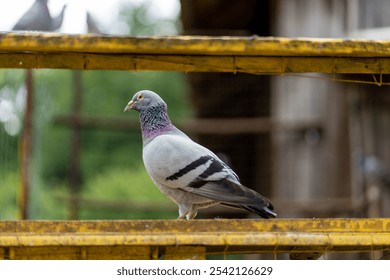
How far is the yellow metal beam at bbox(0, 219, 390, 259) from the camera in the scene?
2.95 meters

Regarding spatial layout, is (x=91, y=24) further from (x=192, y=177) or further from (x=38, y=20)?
(x=192, y=177)

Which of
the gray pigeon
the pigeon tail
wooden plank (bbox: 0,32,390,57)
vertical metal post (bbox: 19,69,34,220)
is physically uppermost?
vertical metal post (bbox: 19,69,34,220)

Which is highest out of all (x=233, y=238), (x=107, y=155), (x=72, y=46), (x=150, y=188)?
(x=107, y=155)

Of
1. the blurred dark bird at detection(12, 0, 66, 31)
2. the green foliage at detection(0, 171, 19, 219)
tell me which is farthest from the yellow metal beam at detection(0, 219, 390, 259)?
the green foliage at detection(0, 171, 19, 219)

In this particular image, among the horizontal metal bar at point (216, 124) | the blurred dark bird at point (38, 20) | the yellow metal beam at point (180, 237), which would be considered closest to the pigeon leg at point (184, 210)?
the yellow metal beam at point (180, 237)

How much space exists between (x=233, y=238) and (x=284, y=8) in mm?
9532

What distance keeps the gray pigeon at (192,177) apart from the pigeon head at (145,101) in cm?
17

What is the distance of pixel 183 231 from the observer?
3029 mm

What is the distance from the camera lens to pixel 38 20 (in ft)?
29.8

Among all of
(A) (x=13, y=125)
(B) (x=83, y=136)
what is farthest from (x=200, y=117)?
(B) (x=83, y=136)

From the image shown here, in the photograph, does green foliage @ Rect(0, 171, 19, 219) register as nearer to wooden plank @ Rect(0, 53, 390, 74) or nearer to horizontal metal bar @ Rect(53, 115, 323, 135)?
horizontal metal bar @ Rect(53, 115, 323, 135)

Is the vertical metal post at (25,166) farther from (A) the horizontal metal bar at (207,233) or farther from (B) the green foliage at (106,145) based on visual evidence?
(A) the horizontal metal bar at (207,233)

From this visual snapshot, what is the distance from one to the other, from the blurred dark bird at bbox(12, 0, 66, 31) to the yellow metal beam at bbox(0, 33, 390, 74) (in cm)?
514

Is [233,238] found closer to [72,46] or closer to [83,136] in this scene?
[72,46]
